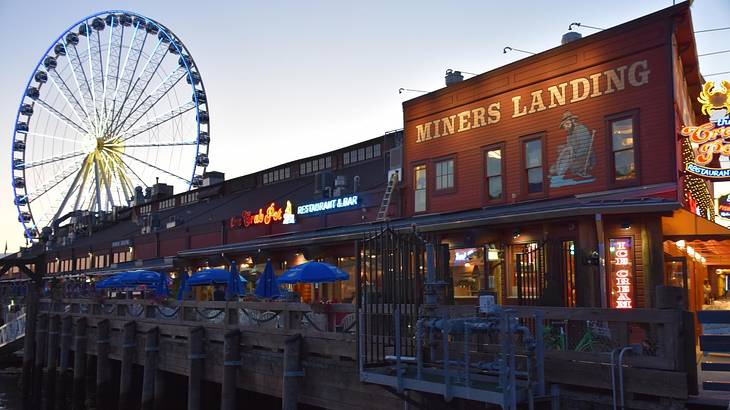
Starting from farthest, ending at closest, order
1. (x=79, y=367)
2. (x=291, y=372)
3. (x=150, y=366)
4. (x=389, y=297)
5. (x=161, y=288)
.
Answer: (x=161, y=288), (x=79, y=367), (x=150, y=366), (x=291, y=372), (x=389, y=297)

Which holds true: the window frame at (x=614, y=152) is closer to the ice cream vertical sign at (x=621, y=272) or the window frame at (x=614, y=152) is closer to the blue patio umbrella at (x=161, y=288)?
the ice cream vertical sign at (x=621, y=272)

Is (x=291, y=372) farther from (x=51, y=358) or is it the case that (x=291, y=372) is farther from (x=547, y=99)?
(x=51, y=358)

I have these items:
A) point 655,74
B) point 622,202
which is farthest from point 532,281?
point 655,74

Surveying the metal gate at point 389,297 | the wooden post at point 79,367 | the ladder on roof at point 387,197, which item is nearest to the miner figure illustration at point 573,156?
the ladder on roof at point 387,197

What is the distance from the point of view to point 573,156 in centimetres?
2077

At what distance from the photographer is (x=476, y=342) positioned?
12.0 metres

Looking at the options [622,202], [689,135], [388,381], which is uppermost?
[689,135]

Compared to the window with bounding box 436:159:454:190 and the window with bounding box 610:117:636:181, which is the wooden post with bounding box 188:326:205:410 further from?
the window with bounding box 610:117:636:181

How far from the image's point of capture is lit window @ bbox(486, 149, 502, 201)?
23.0 metres

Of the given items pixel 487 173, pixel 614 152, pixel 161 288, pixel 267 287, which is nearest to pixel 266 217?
pixel 161 288

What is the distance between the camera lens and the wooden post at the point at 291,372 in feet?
47.5

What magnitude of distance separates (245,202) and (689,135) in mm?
28454

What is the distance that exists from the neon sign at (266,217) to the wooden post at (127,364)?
39.6ft

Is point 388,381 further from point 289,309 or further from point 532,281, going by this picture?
point 532,281
